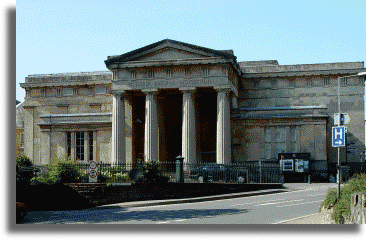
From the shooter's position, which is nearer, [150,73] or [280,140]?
[150,73]

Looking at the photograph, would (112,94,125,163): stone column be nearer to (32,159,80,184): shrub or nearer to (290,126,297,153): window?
(290,126,297,153): window

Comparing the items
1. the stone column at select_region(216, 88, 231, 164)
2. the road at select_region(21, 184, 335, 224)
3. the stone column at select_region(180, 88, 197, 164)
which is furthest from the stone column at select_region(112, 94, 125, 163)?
the road at select_region(21, 184, 335, 224)

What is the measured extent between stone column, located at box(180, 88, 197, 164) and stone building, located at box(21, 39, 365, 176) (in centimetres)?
10

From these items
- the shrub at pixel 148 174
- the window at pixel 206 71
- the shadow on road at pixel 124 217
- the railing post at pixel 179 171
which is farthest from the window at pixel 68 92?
the shadow on road at pixel 124 217

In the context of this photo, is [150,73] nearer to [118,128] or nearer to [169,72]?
[169,72]

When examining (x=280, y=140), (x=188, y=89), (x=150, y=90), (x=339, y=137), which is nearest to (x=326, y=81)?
(x=280, y=140)

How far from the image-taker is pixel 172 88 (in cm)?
5525

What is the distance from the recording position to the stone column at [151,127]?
54375mm

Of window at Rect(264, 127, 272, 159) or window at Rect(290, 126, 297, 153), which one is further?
window at Rect(264, 127, 272, 159)

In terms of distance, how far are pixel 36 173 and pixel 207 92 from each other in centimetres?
2801

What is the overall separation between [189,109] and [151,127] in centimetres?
411

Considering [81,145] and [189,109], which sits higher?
[189,109]

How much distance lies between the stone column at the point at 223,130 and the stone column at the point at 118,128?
9.65 meters

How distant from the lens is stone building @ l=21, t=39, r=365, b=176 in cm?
5456
